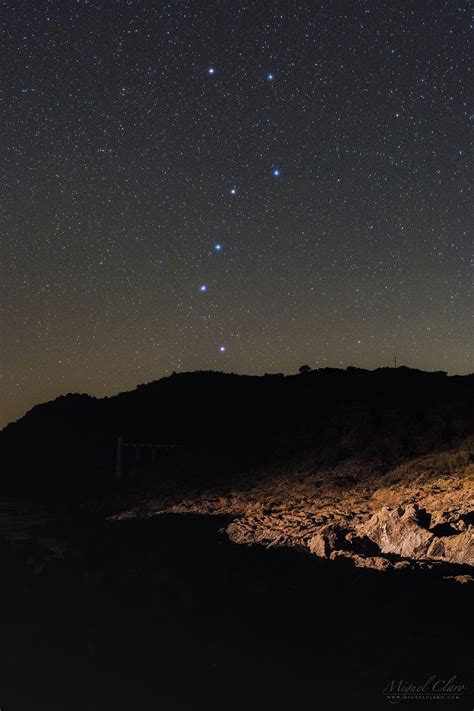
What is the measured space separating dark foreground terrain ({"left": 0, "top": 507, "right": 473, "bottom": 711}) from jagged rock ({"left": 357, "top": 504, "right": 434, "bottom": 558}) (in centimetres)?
121

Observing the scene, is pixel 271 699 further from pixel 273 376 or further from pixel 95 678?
pixel 273 376

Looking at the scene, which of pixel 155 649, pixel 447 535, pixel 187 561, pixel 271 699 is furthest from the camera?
pixel 187 561

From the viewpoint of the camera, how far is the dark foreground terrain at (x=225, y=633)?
6.29 meters

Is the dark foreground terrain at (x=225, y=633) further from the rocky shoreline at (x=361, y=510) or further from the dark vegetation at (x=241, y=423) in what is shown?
the dark vegetation at (x=241, y=423)

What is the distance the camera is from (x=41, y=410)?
2089 inches

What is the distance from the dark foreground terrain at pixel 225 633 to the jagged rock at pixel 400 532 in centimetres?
121

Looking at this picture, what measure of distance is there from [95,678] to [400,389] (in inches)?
1248

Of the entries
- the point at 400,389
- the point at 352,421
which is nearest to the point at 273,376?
the point at 400,389

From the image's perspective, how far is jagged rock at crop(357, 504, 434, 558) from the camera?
10945 mm

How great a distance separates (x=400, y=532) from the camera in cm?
1145

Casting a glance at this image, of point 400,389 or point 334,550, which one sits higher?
point 400,389

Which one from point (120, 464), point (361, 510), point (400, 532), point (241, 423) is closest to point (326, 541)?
point (400, 532)

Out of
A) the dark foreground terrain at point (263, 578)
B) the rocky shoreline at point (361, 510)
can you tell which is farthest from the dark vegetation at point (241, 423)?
the rocky shoreline at point (361, 510)

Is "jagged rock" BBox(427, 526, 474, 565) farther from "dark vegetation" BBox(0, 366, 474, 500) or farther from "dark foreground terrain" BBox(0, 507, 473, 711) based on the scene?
"dark vegetation" BBox(0, 366, 474, 500)
